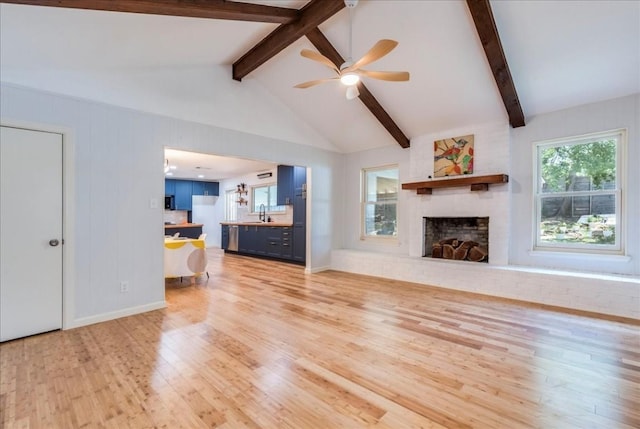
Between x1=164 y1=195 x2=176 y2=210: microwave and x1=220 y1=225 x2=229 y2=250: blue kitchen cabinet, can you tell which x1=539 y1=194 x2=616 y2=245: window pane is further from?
x1=164 y1=195 x2=176 y2=210: microwave

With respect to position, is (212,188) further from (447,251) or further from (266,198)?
(447,251)

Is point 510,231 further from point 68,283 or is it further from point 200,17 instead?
point 68,283

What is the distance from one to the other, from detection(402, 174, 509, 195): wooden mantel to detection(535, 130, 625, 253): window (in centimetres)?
62

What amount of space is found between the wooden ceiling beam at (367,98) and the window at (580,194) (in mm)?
2088

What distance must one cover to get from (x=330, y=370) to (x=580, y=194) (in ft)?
13.7

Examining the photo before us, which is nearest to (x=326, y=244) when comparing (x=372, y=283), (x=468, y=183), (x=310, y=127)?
(x=372, y=283)

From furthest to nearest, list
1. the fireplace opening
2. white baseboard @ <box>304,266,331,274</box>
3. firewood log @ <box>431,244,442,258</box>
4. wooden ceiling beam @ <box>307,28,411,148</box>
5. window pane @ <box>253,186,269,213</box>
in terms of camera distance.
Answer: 1. window pane @ <box>253,186,269,213</box>
2. white baseboard @ <box>304,266,331,274</box>
3. firewood log @ <box>431,244,442,258</box>
4. the fireplace opening
5. wooden ceiling beam @ <box>307,28,411,148</box>

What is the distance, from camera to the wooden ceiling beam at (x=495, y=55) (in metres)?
3.03

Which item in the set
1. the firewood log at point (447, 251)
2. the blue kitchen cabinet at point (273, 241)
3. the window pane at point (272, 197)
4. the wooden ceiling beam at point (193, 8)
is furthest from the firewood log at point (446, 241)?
the window pane at point (272, 197)

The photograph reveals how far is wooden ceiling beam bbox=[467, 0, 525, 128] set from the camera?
3.03 metres

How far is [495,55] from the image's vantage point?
343 centimetres

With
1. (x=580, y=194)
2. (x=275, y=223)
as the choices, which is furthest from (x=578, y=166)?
(x=275, y=223)

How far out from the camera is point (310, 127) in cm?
589

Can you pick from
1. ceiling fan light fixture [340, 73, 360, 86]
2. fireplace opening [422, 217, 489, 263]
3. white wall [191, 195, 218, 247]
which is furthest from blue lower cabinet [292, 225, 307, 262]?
white wall [191, 195, 218, 247]
